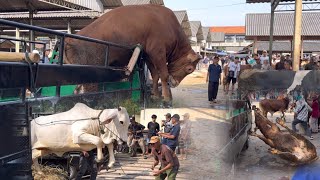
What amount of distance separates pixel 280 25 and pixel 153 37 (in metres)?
29.1

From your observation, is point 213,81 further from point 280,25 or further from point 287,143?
point 280,25

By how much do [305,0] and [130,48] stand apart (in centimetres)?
1694

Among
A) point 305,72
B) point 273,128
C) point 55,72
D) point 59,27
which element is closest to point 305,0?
point 305,72

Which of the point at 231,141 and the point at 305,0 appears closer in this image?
the point at 231,141

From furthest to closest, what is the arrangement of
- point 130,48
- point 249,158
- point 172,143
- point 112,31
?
1. point 249,158
2. point 172,143
3. point 112,31
4. point 130,48

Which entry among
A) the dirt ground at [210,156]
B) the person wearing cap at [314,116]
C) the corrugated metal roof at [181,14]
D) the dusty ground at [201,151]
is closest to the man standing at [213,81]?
the dirt ground at [210,156]

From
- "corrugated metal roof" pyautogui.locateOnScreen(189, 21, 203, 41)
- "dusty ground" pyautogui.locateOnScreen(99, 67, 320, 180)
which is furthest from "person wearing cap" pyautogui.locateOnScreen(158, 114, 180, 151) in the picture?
"corrugated metal roof" pyautogui.locateOnScreen(189, 21, 203, 41)

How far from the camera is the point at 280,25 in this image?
33094 millimetres

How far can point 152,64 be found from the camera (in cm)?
596

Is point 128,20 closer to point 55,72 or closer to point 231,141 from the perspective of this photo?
point 55,72

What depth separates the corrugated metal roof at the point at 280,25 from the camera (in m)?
30.9

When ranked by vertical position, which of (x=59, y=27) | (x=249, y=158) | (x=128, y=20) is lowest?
(x=249, y=158)

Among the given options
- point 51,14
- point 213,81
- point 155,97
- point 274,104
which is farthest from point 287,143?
point 51,14

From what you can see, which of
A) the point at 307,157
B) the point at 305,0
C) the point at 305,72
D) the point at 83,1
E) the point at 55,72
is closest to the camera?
the point at 55,72
